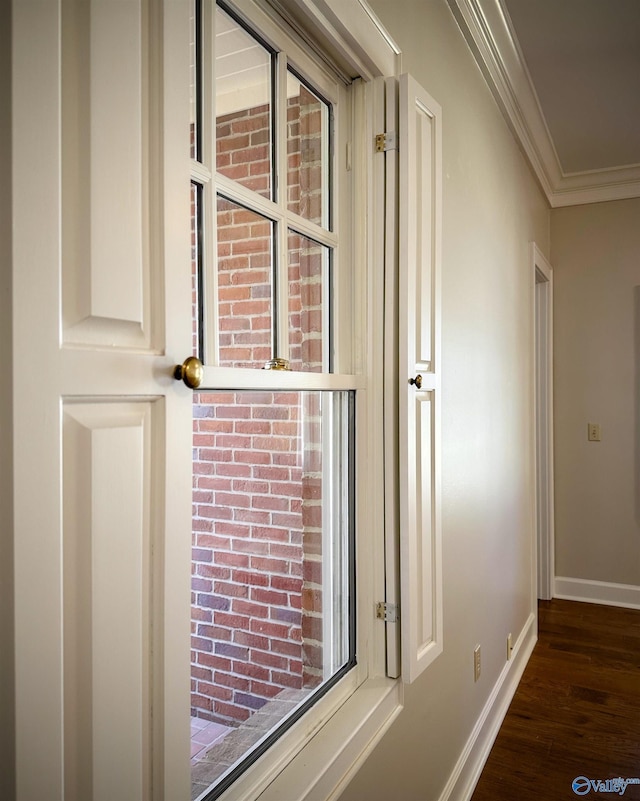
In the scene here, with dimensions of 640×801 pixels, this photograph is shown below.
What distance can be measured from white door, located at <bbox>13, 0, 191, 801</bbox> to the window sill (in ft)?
1.10

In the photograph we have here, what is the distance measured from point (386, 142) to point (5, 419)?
3.93 ft

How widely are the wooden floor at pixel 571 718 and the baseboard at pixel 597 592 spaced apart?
245 millimetres

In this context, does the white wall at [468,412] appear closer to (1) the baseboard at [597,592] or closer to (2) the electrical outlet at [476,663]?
(2) the electrical outlet at [476,663]

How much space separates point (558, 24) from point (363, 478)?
71.3 inches

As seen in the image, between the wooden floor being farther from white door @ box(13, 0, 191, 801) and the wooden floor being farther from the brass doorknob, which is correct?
the brass doorknob

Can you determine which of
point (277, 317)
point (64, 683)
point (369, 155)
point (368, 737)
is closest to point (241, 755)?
point (368, 737)

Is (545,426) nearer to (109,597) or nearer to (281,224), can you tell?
(281,224)

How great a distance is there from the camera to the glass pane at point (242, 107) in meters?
1.07

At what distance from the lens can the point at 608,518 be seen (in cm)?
396

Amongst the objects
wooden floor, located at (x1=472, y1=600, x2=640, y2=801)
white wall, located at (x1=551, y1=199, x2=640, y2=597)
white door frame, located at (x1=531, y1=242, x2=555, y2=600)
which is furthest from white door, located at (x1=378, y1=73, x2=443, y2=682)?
white wall, located at (x1=551, y1=199, x2=640, y2=597)

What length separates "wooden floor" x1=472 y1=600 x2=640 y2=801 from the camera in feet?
7.18

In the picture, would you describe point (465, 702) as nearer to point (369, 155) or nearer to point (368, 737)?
point (368, 737)

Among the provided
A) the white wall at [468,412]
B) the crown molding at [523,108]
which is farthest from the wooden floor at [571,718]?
the crown molding at [523,108]

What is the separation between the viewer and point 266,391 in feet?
3.78
